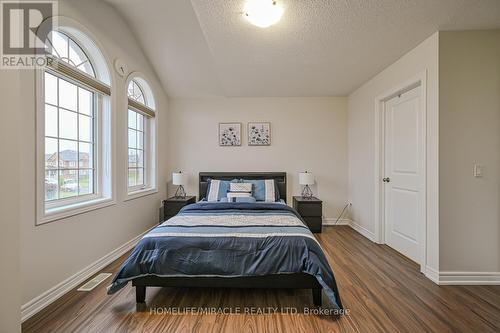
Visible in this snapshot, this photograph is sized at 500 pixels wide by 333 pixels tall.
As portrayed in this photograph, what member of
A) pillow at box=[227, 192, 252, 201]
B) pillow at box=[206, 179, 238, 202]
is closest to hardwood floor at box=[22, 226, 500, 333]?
pillow at box=[227, 192, 252, 201]

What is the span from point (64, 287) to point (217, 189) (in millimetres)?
2263

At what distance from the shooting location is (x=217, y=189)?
3.88 m

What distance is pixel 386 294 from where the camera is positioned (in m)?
2.03

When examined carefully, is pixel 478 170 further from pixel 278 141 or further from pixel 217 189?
pixel 217 189

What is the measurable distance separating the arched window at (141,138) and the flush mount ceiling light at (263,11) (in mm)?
2046

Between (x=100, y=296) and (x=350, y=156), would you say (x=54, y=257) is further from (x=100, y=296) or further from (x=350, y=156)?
(x=350, y=156)

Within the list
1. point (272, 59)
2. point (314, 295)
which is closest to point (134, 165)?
point (272, 59)

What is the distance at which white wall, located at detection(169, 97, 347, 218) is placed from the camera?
4355mm

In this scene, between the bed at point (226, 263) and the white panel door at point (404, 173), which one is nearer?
the bed at point (226, 263)

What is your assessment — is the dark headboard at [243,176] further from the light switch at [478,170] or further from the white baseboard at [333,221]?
the light switch at [478,170]

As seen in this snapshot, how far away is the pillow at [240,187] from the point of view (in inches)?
149

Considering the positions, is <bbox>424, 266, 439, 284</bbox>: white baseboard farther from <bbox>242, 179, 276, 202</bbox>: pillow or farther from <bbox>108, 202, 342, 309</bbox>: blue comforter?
<bbox>242, 179, 276, 202</bbox>: pillow

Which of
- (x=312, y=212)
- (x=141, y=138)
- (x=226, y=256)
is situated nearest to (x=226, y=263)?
(x=226, y=256)

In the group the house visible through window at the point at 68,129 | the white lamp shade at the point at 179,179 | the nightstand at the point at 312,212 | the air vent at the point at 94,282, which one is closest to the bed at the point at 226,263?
the air vent at the point at 94,282
